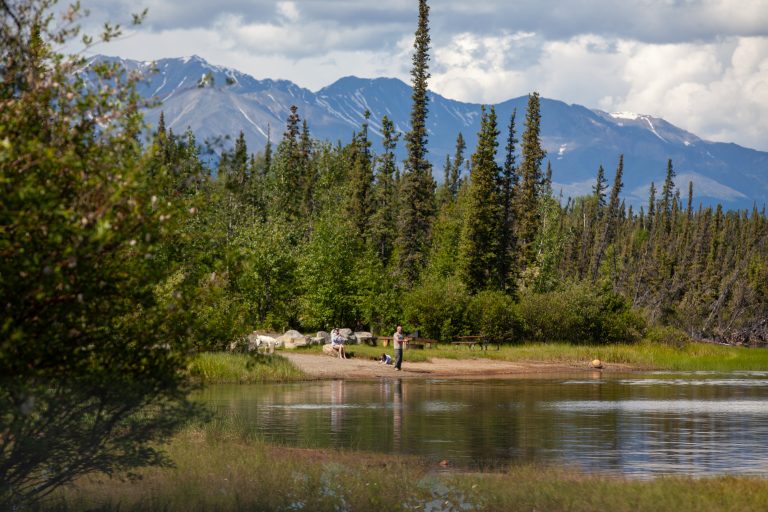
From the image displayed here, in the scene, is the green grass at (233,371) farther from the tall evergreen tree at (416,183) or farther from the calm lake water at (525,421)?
the tall evergreen tree at (416,183)

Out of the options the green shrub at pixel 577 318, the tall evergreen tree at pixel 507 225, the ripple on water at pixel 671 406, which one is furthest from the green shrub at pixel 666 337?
the ripple on water at pixel 671 406

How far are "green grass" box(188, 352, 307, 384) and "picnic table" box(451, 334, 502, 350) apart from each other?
24.5 metres

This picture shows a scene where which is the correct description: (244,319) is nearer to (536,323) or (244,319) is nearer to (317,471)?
(317,471)

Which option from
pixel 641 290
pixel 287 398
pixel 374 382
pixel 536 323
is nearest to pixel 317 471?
pixel 287 398

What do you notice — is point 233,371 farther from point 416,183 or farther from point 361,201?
point 361,201

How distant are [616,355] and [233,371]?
34.2 m

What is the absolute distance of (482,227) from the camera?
85062 mm

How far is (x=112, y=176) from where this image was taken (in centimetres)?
1207

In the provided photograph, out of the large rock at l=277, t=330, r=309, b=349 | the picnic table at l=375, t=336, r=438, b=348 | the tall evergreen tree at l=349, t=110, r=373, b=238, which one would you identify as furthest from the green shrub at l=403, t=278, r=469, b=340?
the tall evergreen tree at l=349, t=110, r=373, b=238

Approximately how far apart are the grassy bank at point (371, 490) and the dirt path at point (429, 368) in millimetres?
29890

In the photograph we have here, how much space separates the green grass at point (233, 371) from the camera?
43059 millimetres

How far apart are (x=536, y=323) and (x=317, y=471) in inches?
2328

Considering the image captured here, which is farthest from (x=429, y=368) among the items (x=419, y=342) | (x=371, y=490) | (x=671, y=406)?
(x=371, y=490)

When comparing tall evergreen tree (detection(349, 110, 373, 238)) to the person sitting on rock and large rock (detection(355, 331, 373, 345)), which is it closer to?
large rock (detection(355, 331, 373, 345))
